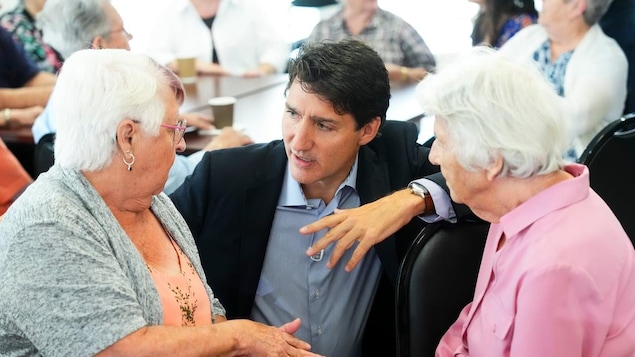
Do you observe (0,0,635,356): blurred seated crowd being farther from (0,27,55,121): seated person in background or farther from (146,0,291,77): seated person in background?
(146,0,291,77): seated person in background

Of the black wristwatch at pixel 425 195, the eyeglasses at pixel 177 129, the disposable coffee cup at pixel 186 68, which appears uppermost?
the eyeglasses at pixel 177 129

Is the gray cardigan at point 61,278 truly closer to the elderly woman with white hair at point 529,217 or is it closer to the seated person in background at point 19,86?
the elderly woman with white hair at point 529,217

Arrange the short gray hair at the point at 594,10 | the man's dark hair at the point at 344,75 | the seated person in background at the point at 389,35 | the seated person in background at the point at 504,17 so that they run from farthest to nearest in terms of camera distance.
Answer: the seated person in background at the point at 389,35
the seated person in background at the point at 504,17
the short gray hair at the point at 594,10
the man's dark hair at the point at 344,75

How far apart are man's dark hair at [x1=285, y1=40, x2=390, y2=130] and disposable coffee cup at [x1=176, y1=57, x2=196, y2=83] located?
2047mm

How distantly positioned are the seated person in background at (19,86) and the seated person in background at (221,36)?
0.96 m

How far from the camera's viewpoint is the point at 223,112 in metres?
2.68

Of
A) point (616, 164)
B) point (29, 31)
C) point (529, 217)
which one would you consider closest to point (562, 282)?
point (529, 217)

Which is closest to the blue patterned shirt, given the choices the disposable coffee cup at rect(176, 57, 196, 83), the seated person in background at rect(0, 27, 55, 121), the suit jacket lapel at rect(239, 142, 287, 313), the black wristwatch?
the black wristwatch

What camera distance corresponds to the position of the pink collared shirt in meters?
1.14

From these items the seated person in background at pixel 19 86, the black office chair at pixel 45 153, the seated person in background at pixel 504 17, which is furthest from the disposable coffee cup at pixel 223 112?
the seated person in background at pixel 504 17

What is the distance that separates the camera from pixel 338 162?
1643mm

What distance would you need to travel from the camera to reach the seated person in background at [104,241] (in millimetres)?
1085

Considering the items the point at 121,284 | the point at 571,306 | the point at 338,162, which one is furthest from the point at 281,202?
the point at 571,306

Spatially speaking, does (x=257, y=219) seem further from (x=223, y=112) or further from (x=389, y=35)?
(x=389, y=35)
